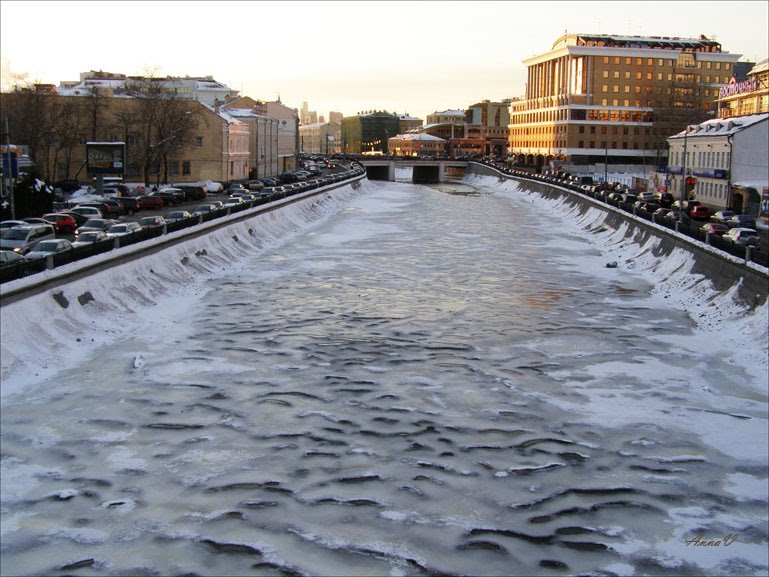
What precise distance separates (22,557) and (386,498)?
6.53 m

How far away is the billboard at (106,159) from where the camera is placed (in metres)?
67.2

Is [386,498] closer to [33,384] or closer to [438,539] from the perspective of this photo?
[438,539]

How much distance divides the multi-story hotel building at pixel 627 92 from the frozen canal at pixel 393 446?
11828 cm

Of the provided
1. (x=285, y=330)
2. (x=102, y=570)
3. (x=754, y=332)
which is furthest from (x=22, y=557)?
(x=754, y=332)

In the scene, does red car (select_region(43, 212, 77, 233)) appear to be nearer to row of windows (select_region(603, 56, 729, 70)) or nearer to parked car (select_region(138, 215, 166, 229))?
parked car (select_region(138, 215, 166, 229))

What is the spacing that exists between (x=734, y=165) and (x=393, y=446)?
58.9 m

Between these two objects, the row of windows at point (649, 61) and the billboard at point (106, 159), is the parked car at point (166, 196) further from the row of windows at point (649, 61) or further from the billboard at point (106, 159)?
the row of windows at point (649, 61)

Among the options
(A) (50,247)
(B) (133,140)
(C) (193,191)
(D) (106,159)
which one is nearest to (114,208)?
(D) (106,159)

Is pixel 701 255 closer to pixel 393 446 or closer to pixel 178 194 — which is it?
pixel 393 446

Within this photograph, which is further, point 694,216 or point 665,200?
point 665,200

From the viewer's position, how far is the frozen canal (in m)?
14.8

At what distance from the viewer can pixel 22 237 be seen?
38.7m

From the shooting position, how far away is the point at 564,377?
82.6 ft

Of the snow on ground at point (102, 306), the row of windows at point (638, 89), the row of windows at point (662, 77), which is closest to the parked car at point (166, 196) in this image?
the snow on ground at point (102, 306)
